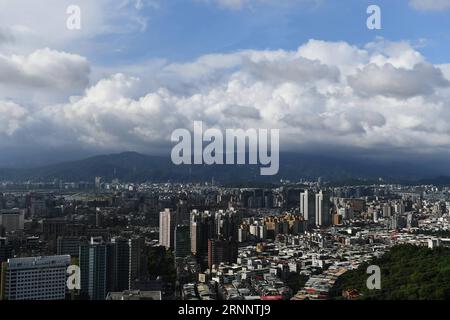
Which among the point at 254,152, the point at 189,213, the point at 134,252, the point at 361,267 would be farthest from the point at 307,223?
the point at 254,152

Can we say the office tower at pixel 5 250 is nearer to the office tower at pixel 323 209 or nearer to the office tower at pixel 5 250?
the office tower at pixel 5 250

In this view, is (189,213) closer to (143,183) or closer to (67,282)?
(143,183)

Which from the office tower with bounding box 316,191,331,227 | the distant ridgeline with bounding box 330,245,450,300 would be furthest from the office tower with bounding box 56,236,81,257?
the office tower with bounding box 316,191,331,227

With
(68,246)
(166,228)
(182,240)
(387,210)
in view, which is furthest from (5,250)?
(387,210)

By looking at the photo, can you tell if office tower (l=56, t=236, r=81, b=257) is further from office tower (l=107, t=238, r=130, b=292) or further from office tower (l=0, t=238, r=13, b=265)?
office tower (l=0, t=238, r=13, b=265)

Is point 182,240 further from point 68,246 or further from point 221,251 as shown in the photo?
point 68,246
